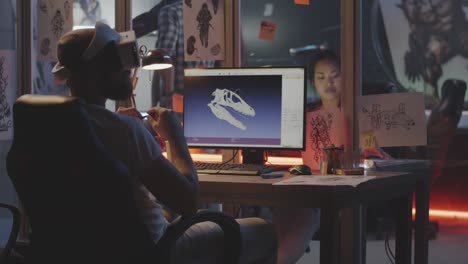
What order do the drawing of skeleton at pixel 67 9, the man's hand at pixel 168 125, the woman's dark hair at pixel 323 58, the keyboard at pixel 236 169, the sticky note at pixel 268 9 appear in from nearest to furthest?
the man's hand at pixel 168 125, the keyboard at pixel 236 169, the woman's dark hair at pixel 323 58, the sticky note at pixel 268 9, the drawing of skeleton at pixel 67 9

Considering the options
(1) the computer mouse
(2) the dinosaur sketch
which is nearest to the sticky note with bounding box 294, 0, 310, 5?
(2) the dinosaur sketch

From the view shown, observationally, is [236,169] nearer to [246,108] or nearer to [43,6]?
[246,108]

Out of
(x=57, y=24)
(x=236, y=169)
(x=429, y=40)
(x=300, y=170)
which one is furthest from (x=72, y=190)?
(x=57, y=24)

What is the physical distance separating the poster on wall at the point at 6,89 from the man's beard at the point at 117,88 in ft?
7.79

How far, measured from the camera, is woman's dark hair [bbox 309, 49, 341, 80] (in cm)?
325

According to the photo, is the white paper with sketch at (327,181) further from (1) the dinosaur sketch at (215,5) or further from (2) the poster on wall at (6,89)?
(2) the poster on wall at (6,89)

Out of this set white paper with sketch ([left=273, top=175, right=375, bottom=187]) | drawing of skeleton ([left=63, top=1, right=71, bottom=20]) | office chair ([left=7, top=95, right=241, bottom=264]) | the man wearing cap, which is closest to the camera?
office chair ([left=7, top=95, right=241, bottom=264])

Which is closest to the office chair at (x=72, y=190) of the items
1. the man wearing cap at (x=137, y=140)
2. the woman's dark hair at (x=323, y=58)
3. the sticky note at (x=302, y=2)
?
the man wearing cap at (x=137, y=140)

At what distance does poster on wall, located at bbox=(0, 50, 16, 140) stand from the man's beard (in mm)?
2373

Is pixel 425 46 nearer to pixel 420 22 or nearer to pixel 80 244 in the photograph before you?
pixel 420 22

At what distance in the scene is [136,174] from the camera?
1862 mm

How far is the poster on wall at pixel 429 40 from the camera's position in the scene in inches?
125

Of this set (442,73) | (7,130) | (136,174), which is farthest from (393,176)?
(7,130)

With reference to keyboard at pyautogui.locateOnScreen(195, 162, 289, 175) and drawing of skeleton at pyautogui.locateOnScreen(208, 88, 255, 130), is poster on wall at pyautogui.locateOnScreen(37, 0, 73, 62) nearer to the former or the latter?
drawing of skeleton at pyautogui.locateOnScreen(208, 88, 255, 130)
